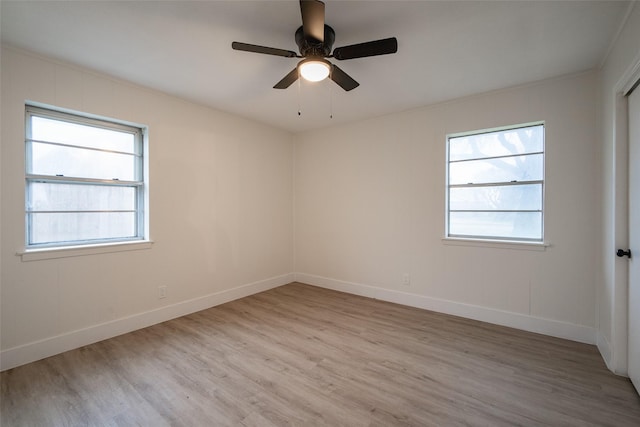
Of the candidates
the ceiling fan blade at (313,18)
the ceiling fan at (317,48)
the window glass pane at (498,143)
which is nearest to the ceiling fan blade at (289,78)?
the ceiling fan at (317,48)

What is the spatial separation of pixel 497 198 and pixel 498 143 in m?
0.64

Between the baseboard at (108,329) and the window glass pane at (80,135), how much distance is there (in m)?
1.83

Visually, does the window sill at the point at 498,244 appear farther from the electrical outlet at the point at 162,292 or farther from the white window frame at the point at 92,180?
the white window frame at the point at 92,180

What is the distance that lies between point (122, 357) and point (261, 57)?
292 centimetres

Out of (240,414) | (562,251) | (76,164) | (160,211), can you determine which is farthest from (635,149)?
(76,164)

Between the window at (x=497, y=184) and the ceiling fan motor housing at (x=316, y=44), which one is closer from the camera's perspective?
the ceiling fan motor housing at (x=316, y=44)

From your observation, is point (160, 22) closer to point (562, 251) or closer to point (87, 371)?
point (87, 371)

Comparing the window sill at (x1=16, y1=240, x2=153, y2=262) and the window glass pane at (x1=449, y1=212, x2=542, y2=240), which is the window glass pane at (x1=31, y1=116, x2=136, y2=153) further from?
the window glass pane at (x1=449, y1=212, x2=542, y2=240)

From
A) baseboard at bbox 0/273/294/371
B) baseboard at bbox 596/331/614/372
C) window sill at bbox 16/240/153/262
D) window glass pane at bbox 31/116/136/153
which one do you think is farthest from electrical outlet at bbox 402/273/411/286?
window glass pane at bbox 31/116/136/153

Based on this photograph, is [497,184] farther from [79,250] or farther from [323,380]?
[79,250]

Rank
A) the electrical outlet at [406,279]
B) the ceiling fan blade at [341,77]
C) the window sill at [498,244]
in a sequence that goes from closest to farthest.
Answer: the ceiling fan blade at [341,77], the window sill at [498,244], the electrical outlet at [406,279]

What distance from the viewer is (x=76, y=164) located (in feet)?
9.01

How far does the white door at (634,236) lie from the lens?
195 centimetres

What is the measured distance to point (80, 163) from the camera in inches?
109
